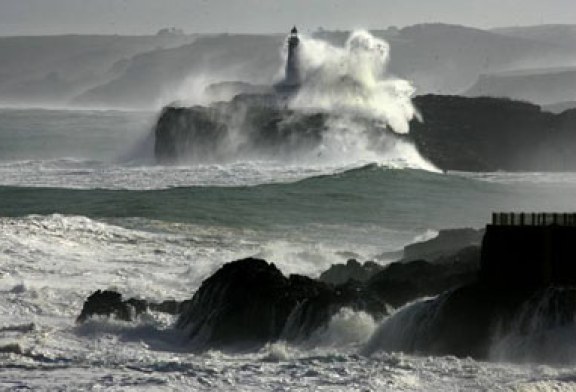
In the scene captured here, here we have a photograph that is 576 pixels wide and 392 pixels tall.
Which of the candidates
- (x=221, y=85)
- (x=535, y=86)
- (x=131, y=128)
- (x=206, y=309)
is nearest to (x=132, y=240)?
(x=206, y=309)

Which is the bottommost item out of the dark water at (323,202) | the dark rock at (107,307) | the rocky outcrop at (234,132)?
the dark rock at (107,307)

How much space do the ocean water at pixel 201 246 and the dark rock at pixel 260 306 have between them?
1.26 feet

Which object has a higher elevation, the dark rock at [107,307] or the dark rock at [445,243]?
the dark rock at [445,243]

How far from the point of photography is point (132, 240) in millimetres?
38781

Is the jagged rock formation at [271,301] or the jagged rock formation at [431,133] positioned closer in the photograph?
the jagged rock formation at [271,301]

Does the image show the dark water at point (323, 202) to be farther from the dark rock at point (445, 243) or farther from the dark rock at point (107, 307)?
the dark rock at point (107, 307)

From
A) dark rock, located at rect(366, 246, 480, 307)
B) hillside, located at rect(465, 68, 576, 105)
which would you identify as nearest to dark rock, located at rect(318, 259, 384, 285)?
dark rock, located at rect(366, 246, 480, 307)

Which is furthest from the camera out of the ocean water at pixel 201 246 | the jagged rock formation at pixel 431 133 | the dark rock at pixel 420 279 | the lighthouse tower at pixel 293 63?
the lighthouse tower at pixel 293 63

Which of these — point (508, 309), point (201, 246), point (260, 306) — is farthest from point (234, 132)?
point (508, 309)

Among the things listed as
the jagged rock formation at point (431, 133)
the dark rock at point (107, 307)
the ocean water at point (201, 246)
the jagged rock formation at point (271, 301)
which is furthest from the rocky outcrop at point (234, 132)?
the jagged rock formation at point (271, 301)

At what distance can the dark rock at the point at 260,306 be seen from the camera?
23422 millimetres

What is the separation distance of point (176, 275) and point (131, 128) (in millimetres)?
108327

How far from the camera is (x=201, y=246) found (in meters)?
38.9

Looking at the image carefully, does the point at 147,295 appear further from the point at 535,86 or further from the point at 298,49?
the point at 535,86
